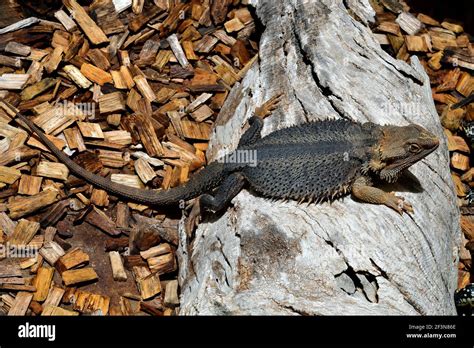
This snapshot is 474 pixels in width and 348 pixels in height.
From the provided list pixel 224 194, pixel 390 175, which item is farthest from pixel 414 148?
pixel 224 194

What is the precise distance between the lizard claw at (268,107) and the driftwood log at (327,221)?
69mm

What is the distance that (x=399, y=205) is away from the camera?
518 centimetres

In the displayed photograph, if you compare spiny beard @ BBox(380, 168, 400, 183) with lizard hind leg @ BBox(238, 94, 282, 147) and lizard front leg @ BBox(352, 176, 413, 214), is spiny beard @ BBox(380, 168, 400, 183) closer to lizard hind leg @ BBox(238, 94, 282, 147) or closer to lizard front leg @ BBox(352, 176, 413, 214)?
lizard front leg @ BBox(352, 176, 413, 214)

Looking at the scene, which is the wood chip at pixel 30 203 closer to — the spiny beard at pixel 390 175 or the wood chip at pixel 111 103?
the wood chip at pixel 111 103

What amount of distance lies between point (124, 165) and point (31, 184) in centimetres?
90

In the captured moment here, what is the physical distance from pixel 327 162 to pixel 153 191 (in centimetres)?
168

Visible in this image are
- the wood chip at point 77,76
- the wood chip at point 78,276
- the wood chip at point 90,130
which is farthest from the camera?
the wood chip at point 77,76

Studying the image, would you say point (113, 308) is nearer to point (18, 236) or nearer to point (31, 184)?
point (18, 236)

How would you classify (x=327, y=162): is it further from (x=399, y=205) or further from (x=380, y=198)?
(x=399, y=205)

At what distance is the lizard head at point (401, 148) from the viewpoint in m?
5.21

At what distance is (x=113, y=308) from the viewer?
5379 millimetres

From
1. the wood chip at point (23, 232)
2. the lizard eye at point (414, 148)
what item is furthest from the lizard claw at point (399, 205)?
the wood chip at point (23, 232)

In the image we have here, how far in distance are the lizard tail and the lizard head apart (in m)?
1.44
